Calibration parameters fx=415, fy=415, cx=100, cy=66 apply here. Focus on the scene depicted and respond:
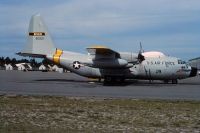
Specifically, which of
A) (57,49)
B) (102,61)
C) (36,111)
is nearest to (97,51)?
(102,61)

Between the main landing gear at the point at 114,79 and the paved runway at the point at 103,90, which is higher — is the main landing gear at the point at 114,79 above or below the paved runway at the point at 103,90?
above

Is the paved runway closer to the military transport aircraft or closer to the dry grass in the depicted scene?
the military transport aircraft

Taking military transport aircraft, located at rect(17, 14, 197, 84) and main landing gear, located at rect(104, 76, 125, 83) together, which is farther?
main landing gear, located at rect(104, 76, 125, 83)

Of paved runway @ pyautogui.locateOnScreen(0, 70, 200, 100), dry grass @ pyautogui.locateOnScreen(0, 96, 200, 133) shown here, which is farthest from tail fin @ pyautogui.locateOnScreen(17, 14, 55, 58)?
dry grass @ pyautogui.locateOnScreen(0, 96, 200, 133)

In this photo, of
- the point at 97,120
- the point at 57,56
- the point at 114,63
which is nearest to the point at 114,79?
the point at 114,63

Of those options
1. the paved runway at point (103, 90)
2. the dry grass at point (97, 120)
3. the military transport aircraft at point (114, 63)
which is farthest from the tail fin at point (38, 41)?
the dry grass at point (97, 120)

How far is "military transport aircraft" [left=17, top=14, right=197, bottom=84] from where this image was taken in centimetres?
3584

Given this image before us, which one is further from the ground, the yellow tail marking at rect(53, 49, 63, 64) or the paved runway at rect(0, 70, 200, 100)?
the yellow tail marking at rect(53, 49, 63, 64)

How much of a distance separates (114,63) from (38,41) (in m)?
8.31

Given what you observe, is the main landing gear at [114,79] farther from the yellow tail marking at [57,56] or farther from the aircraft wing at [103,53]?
the yellow tail marking at [57,56]

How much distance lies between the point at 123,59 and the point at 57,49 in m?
6.95

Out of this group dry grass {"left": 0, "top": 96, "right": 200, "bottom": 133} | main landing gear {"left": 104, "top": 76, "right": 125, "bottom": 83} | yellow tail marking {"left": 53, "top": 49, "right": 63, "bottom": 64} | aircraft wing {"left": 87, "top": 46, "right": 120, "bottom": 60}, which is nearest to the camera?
dry grass {"left": 0, "top": 96, "right": 200, "bottom": 133}

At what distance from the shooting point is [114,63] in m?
35.5

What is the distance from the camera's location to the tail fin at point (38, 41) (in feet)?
128
